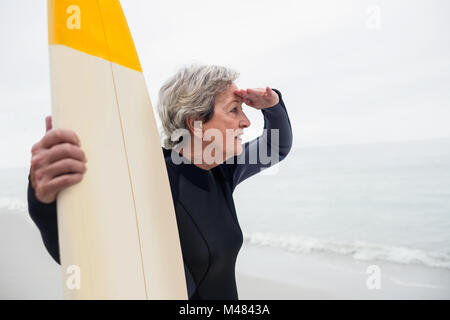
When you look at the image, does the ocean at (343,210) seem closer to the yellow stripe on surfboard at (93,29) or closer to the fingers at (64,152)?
the yellow stripe on surfboard at (93,29)

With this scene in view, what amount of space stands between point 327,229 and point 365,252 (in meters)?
1.06

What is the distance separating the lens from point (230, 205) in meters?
0.80

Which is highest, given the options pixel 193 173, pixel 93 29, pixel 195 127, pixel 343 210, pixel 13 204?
pixel 93 29

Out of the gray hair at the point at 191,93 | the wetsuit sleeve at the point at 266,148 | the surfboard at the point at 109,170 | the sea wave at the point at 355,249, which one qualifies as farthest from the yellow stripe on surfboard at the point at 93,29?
the sea wave at the point at 355,249

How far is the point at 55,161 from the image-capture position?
435mm

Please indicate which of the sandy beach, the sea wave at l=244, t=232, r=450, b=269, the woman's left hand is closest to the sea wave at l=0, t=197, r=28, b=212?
the sandy beach

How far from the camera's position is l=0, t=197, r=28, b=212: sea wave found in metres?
4.00

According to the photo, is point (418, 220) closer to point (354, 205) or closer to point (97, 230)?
A: point (354, 205)

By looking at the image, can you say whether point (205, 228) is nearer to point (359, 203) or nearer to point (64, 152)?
point (64, 152)

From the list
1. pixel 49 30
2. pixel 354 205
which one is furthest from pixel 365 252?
pixel 49 30

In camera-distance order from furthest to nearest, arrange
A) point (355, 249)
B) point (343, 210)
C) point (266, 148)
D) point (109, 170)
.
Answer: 1. point (343, 210)
2. point (355, 249)
3. point (266, 148)
4. point (109, 170)

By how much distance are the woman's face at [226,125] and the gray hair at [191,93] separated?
0.01 metres

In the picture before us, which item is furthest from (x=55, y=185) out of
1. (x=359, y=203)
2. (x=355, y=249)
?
(x=359, y=203)

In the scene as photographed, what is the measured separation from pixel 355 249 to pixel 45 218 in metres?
3.72
